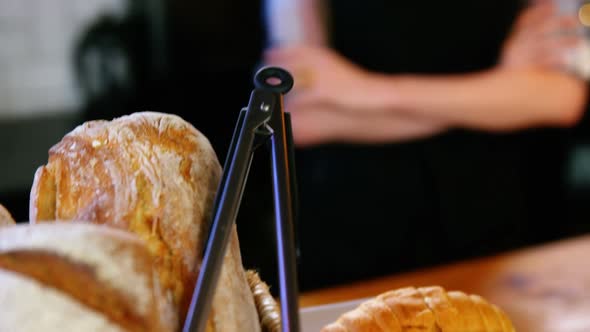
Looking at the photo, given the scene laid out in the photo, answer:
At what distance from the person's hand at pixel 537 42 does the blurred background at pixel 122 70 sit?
182 millimetres

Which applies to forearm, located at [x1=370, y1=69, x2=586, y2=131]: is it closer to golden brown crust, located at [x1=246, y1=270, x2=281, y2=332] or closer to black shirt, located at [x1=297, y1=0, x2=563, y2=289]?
black shirt, located at [x1=297, y1=0, x2=563, y2=289]

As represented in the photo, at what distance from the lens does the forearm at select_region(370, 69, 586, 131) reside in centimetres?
184

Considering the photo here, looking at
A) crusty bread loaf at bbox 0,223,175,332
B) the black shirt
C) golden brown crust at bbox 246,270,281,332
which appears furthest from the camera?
the black shirt

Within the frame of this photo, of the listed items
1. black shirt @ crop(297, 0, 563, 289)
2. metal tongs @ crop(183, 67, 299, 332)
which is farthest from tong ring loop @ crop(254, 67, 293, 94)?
black shirt @ crop(297, 0, 563, 289)

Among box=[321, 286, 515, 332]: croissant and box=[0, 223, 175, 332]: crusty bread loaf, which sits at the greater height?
box=[0, 223, 175, 332]: crusty bread loaf

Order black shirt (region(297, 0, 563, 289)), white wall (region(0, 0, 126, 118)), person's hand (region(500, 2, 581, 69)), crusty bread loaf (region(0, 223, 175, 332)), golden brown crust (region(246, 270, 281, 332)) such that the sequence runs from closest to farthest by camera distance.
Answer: crusty bread loaf (region(0, 223, 175, 332))
golden brown crust (region(246, 270, 281, 332))
white wall (region(0, 0, 126, 118))
black shirt (region(297, 0, 563, 289))
person's hand (region(500, 2, 581, 69))

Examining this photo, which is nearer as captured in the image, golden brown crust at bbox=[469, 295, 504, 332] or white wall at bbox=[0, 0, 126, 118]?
golden brown crust at bbox=[469, 295, 504, 332]

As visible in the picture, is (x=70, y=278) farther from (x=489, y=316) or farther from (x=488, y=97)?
(x=488, y=97)

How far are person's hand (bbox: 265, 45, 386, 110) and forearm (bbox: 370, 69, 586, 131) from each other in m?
0.07

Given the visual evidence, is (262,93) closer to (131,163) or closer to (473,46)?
(131,163)

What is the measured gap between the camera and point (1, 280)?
40cm

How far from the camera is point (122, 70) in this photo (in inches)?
69.2

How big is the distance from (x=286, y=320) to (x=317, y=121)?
1358 millimetres

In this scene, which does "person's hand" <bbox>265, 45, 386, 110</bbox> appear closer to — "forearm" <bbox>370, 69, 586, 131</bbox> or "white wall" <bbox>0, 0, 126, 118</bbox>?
"forearm" <bbox>370, 69, 586, 131</bbox>
